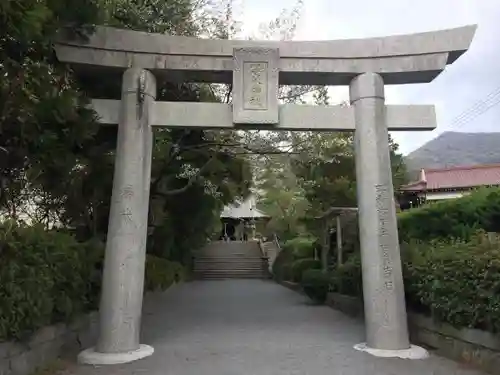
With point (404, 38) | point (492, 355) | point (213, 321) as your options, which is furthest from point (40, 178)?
point (492, 355)

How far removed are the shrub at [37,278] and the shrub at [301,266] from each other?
10955 mm

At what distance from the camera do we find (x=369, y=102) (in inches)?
291

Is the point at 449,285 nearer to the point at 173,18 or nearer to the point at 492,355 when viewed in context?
the point at 492,355

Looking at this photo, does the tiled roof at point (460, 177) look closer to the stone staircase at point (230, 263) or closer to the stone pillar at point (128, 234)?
the stone staircase at point (230, 263)

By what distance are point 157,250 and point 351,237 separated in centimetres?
678

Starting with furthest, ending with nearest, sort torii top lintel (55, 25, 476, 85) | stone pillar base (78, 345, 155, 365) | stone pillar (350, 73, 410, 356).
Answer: torii top lintel (55, 25, 476, 85), stone pillar (350, 73, 410, 356), stone pillar base (78, 345, 155, 365)

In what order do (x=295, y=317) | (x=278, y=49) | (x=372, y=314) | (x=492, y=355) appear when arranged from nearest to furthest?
(x=492, y=355) → (x=372, y=314) → (x=278, y=49) → (x=295, y=317)

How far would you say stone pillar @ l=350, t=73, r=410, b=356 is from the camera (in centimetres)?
688

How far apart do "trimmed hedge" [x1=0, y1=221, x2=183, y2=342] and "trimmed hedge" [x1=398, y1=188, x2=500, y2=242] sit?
5.94 metres

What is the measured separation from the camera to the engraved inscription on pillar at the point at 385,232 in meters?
7.00

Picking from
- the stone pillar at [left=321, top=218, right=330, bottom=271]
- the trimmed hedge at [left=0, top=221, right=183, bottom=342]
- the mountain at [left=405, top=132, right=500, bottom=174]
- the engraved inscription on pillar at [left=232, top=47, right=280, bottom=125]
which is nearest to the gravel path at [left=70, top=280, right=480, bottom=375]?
the trimmed hedge at [left=0, top=221, right=183, bottom=342]

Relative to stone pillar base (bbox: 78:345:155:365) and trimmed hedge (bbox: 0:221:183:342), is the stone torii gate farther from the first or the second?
trimmed hedge (bbox: 0:221:183:342)

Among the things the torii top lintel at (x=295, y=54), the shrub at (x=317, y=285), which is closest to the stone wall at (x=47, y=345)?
the torii top lintel at (x=295, y=54)

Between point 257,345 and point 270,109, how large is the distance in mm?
3474
